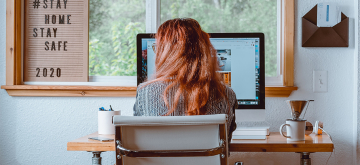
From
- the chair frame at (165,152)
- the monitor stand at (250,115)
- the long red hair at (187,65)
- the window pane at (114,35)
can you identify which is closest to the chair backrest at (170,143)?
the chair frame at (165,152)

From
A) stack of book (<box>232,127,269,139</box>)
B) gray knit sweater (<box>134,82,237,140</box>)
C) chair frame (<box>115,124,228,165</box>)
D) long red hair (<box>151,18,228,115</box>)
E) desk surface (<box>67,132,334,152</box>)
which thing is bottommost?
desk surface (<box>67,132,334,152</box>)

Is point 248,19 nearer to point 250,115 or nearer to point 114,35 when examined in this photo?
point 250,115

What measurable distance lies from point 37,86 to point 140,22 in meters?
0.67

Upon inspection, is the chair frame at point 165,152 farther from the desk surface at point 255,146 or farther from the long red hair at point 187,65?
the desk surface at point 255,146

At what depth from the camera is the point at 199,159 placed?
787mm

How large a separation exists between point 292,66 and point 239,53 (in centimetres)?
40

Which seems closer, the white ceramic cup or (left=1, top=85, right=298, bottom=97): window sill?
the white ceramic cup

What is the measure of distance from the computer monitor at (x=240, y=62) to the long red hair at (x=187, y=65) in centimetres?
33

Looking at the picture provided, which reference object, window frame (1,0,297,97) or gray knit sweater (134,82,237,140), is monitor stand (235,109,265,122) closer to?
window frame (1,0,297,97)

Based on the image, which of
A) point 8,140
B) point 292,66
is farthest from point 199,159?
point 8,140

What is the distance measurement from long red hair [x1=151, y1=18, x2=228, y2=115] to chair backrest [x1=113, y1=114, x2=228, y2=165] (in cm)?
12

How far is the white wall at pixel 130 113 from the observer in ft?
5.28

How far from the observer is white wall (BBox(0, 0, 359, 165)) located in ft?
5.28

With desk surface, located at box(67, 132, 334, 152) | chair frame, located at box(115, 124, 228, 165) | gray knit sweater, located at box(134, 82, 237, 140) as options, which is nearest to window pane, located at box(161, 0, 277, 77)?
desk surface, located at box(67, 132, 334, 152)
